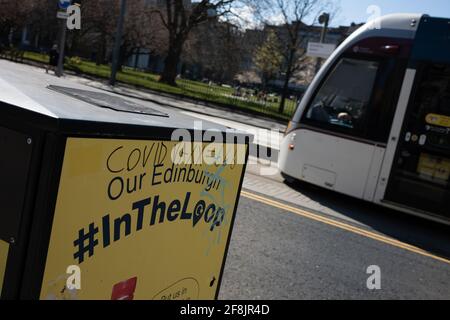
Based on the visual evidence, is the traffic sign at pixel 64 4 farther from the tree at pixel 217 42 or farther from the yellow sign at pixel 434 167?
the tree at pixel 217 42

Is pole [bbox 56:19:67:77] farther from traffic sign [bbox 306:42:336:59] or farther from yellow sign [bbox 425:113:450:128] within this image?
yellow sign [bbox 425:113:450:128]

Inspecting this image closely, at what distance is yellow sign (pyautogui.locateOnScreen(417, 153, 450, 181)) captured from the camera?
6.80 meters

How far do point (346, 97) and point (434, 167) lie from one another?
1730 millimetres

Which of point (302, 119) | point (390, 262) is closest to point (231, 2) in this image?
point (302, 119)

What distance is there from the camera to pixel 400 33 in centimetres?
708

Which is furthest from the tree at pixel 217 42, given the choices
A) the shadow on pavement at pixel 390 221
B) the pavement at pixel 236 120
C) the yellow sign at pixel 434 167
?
the yellow sign at pixel 434 167

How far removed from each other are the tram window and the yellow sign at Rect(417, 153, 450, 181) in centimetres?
102

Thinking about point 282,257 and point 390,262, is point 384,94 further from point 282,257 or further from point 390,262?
point 282,257

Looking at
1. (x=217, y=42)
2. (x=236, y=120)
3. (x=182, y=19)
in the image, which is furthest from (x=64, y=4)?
(x=217, y=42)

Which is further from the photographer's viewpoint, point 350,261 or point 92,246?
point 350,261

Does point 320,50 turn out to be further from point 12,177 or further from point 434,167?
point 12,177

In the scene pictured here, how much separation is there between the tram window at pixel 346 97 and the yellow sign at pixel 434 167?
1.02 metres

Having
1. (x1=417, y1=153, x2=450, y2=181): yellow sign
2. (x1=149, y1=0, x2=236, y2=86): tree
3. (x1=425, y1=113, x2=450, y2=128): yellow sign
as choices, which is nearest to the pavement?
(x1=417, y1=153, x2=450, y2=181): yellow sign
